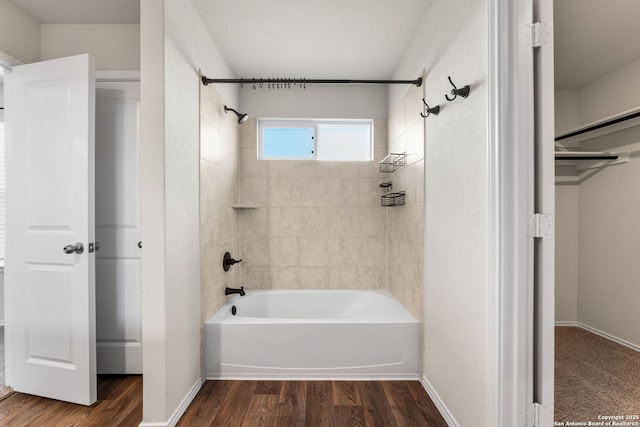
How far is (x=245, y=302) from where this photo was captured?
116 inches

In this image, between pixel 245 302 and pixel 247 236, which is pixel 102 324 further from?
pixel 247 236

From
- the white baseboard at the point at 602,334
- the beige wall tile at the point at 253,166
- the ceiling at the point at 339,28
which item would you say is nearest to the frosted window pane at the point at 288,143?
the beige wall tile at the point at 253,166

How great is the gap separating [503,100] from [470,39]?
0.45 meters

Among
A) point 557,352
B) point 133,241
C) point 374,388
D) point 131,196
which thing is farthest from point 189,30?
point 557,352

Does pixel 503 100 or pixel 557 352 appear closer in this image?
pixel 503 100

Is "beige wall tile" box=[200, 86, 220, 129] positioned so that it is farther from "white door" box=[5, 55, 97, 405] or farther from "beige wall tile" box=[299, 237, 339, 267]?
"beige wall tile" box=[299, 237, 339, 267]

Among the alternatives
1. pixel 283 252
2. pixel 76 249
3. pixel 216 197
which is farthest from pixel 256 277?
pixel 76 249

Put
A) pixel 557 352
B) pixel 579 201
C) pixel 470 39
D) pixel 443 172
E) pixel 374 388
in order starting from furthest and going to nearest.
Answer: pixel 579 201
pixel 557 352
pixel 374 388
pixel 443 172
pixel 470 39

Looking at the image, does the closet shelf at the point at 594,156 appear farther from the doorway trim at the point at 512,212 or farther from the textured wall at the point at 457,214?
the doorway trim at the point at 512,212

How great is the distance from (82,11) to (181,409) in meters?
2.64

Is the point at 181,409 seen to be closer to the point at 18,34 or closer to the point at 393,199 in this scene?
the point at 393,199

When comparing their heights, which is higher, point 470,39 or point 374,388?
point 470,39

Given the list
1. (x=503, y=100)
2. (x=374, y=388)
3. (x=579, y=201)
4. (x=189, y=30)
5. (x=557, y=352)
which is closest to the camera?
(x=503, y=100)

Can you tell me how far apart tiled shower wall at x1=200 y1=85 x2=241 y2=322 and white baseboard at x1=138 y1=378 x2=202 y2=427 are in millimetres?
417
